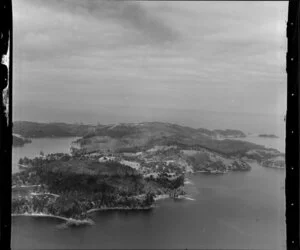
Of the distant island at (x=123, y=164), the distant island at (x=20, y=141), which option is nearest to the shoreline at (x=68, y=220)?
the distant island at (x=123, y=164)

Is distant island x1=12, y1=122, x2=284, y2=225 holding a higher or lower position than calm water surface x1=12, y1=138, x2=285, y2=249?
higher

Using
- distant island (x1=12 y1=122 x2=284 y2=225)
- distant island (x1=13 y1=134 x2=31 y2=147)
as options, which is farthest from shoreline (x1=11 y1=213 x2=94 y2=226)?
distant island (x1=13 y1=134 x2=31 y2=147)

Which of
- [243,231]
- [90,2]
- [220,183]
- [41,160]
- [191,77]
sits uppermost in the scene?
[90,2]

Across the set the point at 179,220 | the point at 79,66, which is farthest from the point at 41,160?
the point at 179,220

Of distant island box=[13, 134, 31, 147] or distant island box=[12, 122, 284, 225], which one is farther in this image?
distant island box=[12, 122, 284, 225]

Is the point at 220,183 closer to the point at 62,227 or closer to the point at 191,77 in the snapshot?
the point at 191,77

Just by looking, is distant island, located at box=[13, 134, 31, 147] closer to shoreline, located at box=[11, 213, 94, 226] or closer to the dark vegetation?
the dark vegetation

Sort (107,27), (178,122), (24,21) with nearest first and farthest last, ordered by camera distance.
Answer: (24,21), (107,27), (178,122)
